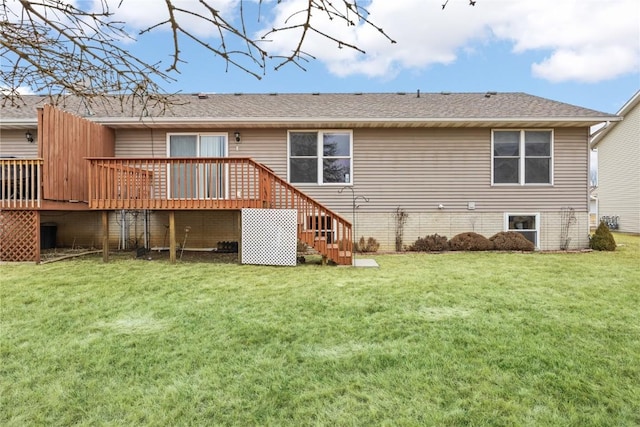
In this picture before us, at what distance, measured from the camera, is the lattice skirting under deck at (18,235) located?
291 inches

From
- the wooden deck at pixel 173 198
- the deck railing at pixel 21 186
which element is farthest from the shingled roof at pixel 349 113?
the deck railing at pixel 21 186

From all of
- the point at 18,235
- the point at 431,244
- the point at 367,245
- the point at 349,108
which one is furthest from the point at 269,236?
the point at 18,235

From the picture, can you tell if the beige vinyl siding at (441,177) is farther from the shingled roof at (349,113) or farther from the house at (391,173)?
the shingled roof at (349,113)

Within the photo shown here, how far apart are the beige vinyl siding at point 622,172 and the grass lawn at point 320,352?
45.9 ft

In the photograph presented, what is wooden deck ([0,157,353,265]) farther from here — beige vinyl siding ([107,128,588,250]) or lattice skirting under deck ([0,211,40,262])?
beige vinyl siding ([107,128,588,250])

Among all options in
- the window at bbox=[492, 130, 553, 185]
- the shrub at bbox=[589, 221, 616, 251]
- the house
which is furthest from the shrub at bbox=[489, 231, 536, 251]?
the shrub at bbox=[589, 221, 616, 251]

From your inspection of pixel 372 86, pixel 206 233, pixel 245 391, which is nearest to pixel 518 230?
pixel 372 86

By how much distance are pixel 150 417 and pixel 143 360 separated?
0.86 m

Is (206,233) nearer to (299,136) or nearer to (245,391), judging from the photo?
(299,136)

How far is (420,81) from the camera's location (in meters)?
13.0

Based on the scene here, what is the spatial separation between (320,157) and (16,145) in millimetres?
7948

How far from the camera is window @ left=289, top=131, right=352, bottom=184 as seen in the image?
32.2 ft

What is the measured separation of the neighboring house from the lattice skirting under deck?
1915 centimetres

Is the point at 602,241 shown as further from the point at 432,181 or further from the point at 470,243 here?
the point at 432,181
